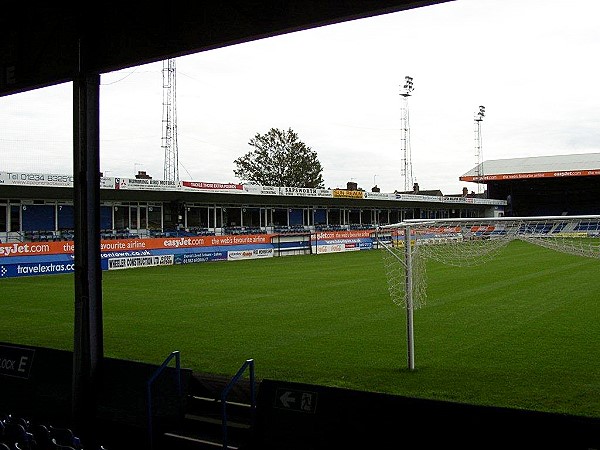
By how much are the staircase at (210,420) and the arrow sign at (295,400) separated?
391 millimetres

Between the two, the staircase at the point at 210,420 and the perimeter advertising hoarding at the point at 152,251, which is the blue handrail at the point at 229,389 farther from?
the perimeter advertising hoarding at the point at 152,251

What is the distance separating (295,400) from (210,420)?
4.88 feet

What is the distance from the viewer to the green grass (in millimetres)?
8930

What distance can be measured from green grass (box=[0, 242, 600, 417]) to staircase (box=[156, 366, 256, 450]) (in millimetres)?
1856

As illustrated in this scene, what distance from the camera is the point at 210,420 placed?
7.07 m

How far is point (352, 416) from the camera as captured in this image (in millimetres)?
5668

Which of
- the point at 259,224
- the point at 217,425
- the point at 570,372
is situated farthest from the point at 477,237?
the point at 259,224

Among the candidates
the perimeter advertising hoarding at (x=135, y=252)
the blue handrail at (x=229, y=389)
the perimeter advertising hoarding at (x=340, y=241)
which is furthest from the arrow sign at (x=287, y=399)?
the perimeter advertising hoarding at (x=340, y=241)

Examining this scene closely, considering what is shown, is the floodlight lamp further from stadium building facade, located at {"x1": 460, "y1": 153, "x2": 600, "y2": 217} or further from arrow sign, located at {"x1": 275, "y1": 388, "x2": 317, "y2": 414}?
arrow sign, located at {"x1": 275, "y1": 388, "x2": 317, "y2": 414}

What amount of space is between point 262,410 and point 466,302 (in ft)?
37.4

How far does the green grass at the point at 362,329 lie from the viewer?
8.93 meters

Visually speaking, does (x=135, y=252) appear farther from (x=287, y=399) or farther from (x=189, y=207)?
(x=287, y=399)

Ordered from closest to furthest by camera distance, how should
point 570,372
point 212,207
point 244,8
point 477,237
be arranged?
point 244,8 < point 570,372 < point 477,237 < point 212,207

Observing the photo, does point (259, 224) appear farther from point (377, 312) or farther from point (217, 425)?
point (217, 425)
